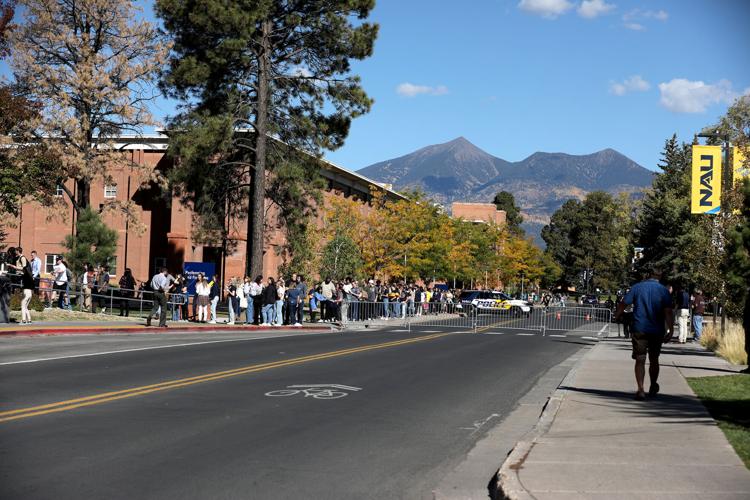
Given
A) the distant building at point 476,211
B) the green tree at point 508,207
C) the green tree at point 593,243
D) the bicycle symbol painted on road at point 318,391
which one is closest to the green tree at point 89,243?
the bicycle symbol painted on road at point 318,391

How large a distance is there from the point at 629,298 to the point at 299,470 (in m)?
7.06

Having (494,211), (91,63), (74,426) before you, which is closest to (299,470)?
(74,426)

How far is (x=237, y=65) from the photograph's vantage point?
1690 inches

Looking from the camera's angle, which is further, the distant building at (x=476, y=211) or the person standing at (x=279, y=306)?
the distant building at (x=476, y=211)

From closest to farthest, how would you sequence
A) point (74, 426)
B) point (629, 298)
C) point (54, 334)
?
point (74, 426)
point (629, 298)
point (54, 334)

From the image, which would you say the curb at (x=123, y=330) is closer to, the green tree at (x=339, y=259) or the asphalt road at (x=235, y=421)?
the asphalt road at (x=235, y=421)

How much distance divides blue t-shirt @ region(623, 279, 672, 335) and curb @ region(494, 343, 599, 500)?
5.33ft

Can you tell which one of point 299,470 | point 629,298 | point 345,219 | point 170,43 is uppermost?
point 170,43

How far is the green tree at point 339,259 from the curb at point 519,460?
132 ft

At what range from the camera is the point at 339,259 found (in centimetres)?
5388

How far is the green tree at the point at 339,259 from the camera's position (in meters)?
53.6

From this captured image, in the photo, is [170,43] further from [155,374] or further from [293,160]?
[155,374]

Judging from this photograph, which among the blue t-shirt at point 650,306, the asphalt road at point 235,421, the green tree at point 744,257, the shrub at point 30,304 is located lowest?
the asphalt road at point 235,421

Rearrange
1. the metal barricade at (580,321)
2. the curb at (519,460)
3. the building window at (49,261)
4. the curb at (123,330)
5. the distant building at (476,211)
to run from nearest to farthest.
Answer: the curb at (519,460) → the curb at (123,330) → the metal barricade at (580,321) → the building window at (49,261) → the distant building at (476,211)
